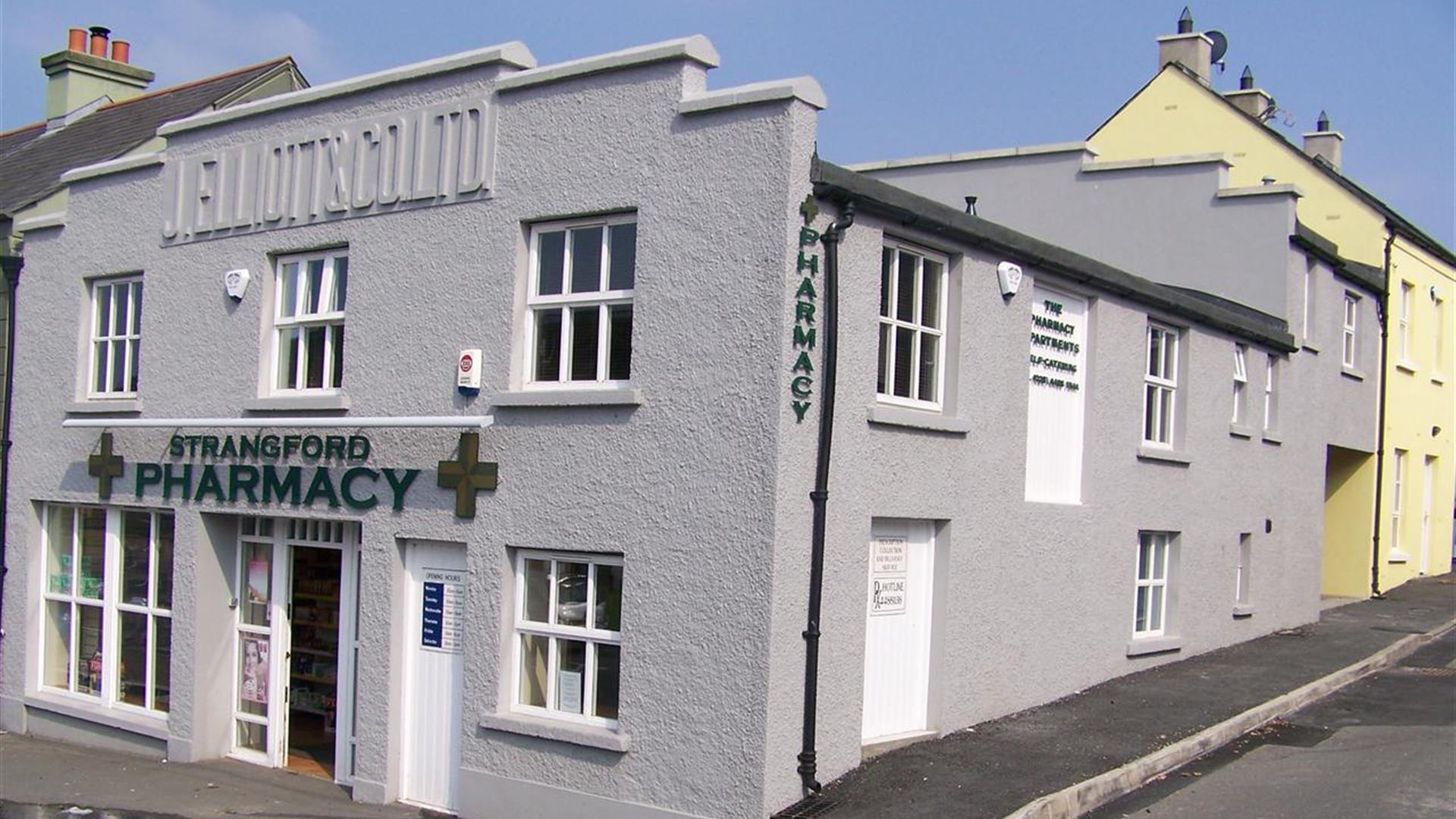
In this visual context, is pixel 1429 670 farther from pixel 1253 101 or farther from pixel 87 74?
pixel 87 74

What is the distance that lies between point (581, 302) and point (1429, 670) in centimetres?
1098

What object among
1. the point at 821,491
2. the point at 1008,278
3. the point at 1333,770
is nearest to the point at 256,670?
the point at 821,491

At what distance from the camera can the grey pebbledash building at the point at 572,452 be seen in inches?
383

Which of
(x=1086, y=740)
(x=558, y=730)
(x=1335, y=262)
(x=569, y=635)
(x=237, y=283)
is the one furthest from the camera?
(x=1335, y=262)

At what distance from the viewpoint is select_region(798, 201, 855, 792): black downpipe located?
9609mm

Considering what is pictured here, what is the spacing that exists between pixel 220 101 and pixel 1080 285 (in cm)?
1100

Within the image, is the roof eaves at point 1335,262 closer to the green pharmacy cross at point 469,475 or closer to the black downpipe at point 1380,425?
the black downpipe at point 1380,425

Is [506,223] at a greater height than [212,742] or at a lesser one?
greater

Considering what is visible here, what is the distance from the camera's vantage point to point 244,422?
12641 mm

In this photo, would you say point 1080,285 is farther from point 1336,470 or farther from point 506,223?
point 1336,470

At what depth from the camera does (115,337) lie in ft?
A: 48.3

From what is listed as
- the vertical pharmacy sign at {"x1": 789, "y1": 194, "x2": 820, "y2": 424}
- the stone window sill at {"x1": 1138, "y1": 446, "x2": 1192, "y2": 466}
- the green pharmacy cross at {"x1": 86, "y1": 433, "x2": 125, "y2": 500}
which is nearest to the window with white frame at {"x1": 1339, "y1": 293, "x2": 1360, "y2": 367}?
the stone window sill at {"x1": 1138, "y1": 446, "x2": 1192, "y2": 466}

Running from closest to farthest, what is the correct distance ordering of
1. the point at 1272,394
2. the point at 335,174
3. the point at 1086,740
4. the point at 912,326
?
1. the point at 912,326
2. the point at 1086,740
3. the point at 335,174
4. the point at 1272,394

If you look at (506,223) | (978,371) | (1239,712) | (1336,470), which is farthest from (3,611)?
(1336,470)
